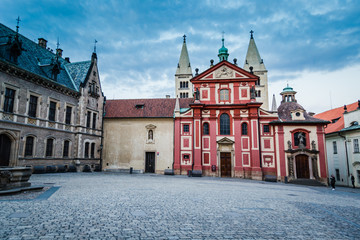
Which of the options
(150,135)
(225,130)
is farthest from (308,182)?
(150,135)

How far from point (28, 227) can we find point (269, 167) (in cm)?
2808

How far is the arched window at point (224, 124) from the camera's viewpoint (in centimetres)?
3070

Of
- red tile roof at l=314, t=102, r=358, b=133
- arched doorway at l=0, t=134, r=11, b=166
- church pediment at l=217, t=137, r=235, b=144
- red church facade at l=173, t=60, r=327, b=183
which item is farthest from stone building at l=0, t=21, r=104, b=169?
red tile roof at l=314, t=102, r=358, b=133

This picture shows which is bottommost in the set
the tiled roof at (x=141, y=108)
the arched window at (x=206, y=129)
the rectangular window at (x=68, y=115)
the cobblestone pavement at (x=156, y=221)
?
the cobblestone pavement at (x=156, y=221)

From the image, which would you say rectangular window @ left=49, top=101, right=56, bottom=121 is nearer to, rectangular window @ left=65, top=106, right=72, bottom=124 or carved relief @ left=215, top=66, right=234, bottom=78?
rectangular window @ left=65, top=106, right=72, bottom=124

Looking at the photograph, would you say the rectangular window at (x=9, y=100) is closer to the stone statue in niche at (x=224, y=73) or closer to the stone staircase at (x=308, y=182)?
the stone statue in niche at (x=224, y=73)

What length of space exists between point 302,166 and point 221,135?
10.6 meters

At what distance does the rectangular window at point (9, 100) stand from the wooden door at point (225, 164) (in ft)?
77.9

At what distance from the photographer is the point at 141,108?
112 feet

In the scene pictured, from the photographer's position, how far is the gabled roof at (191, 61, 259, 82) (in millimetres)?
31438

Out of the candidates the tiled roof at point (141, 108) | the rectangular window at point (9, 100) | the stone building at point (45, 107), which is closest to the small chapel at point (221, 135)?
the tiled roof at point (141, 108)

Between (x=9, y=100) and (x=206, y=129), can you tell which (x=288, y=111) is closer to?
(x=206, y=129)

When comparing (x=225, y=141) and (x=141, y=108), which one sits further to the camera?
(x=141, y=108)

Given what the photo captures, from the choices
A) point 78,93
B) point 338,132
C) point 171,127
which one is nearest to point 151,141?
point 171,127
